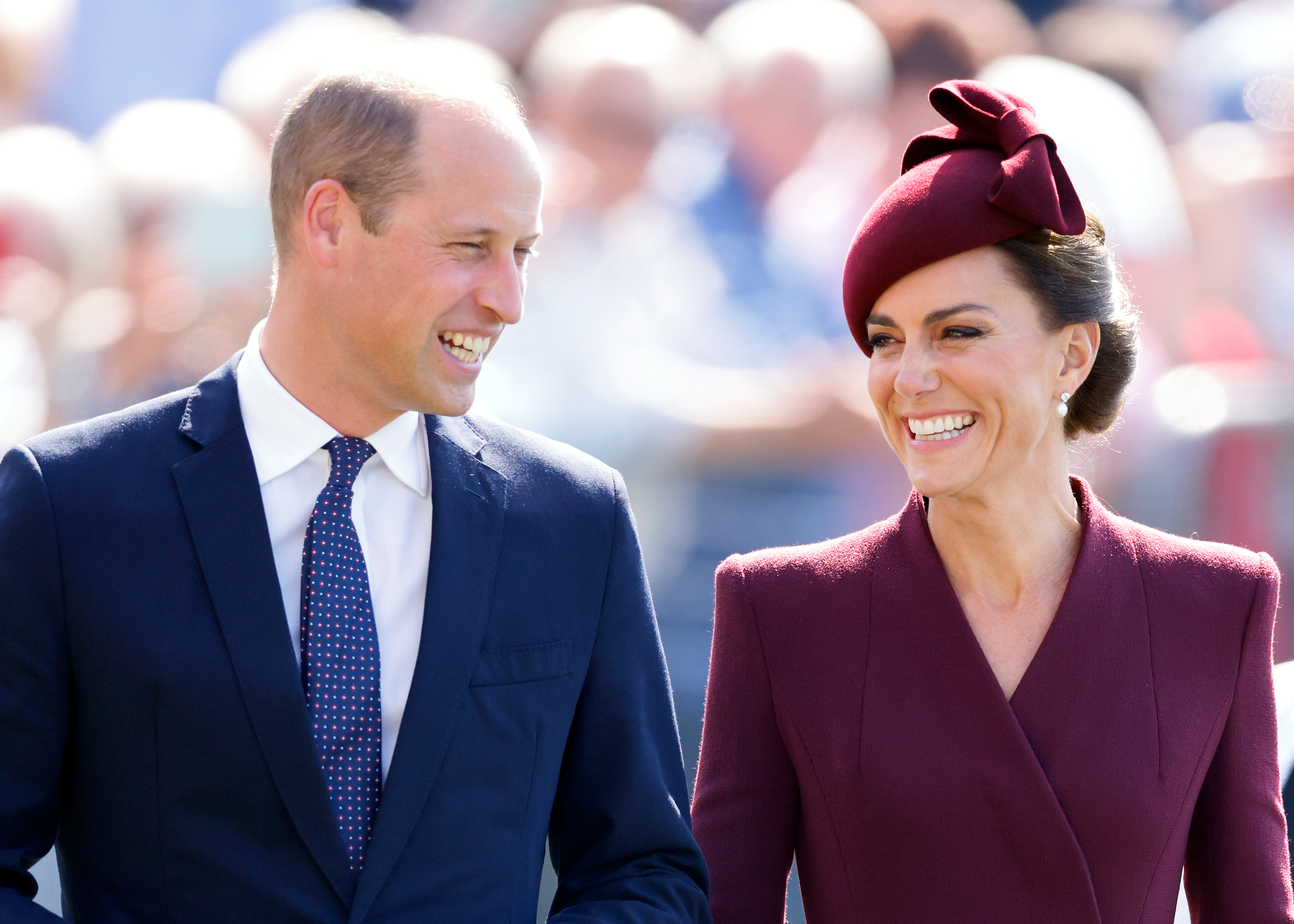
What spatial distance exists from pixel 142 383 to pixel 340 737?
331 cm

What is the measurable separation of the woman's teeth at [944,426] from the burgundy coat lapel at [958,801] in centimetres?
24

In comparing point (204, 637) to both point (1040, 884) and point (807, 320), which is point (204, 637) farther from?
point (807, 320)

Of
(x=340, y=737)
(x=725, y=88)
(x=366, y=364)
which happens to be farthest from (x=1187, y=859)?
(x=725, y=88)

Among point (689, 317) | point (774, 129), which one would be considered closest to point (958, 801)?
point (689, 317)

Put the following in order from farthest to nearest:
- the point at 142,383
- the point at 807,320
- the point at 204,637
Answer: the point at 807,320 → the point at 142,383 → the point at 204,637

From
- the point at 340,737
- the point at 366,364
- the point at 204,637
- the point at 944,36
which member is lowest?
the point at 340,737

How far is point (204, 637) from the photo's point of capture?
5.28 feet

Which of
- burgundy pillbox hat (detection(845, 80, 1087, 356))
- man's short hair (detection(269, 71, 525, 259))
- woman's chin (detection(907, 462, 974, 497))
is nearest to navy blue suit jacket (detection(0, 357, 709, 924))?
man's short hair (detection(269, 71, 525, 259))

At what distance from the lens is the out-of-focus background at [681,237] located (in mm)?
4969

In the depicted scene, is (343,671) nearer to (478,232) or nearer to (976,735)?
(478,232)

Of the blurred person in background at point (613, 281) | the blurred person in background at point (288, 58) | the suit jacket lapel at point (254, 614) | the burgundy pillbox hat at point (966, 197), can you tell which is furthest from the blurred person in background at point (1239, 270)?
the suit jacket lapel at point (254, 614)

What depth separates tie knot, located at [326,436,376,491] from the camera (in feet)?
5.72

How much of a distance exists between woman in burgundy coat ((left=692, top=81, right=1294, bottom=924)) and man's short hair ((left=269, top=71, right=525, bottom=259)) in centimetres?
57

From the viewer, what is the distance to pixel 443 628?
171 cm
